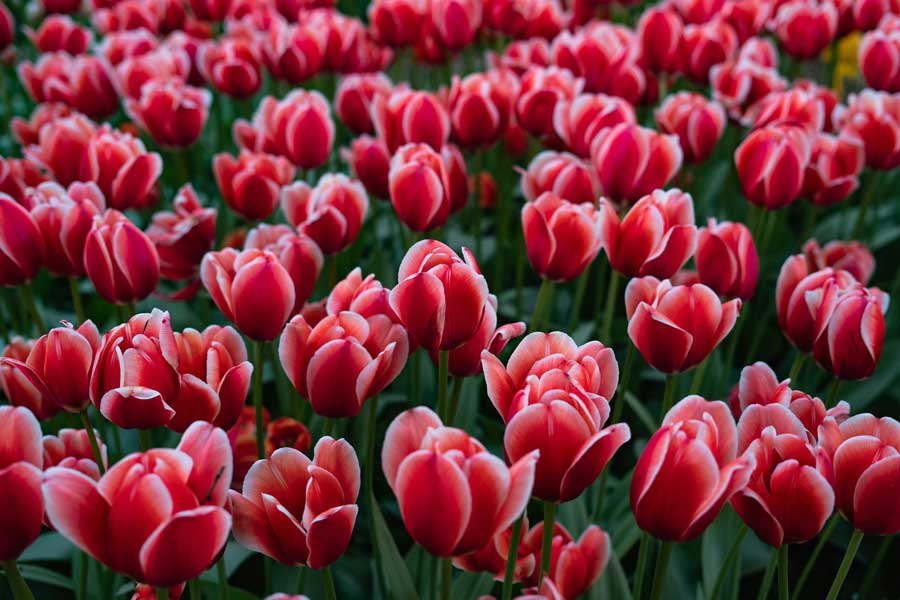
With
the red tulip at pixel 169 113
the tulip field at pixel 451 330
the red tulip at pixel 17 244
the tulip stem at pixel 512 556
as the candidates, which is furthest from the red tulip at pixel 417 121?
the tulip stem at pixel 512 556

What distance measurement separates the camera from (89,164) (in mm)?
1288

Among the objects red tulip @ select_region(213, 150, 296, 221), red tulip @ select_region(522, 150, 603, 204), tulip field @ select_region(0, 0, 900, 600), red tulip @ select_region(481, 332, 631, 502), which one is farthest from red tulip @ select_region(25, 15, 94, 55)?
red tulip @ select_region(481, 332, 631, 502)

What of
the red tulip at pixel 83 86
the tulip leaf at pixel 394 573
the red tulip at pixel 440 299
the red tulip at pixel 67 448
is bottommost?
the tulip leaf at pixel 394 573

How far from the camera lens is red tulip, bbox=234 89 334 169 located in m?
1.42

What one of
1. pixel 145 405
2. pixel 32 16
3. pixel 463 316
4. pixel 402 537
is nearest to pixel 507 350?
pixel 402 537

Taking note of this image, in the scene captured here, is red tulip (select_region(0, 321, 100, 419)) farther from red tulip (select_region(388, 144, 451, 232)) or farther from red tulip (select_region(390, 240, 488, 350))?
red tulip (select_region(388, 144, 451, 232))

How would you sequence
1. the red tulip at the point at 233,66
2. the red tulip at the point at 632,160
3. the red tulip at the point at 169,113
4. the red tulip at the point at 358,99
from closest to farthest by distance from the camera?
the red tulip at the point at 632,160 → the red tulip at the point at 169,113 → the red tulip at the point at 358,99 → the red tulip at the point at 233,66

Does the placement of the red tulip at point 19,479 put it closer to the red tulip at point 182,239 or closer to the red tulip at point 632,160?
the red tulip at point 182,239

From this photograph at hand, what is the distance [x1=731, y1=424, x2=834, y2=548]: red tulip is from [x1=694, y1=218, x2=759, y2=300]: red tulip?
40 centimetres

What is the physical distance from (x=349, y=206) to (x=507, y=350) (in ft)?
1.36

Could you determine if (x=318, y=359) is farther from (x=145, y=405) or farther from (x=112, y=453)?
(x=112, y=453)

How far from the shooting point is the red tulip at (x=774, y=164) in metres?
1.28

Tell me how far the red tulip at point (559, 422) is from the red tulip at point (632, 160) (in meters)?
0.56

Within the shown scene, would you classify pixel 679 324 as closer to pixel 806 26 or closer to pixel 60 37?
pixel 806 26
